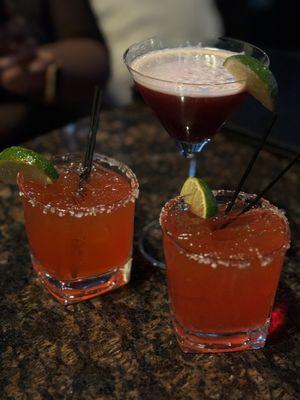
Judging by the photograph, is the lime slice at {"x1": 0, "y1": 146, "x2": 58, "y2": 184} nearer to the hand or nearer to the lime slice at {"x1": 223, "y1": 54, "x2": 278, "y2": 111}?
the lime slice at {"x1": 223, "y1": 54, "x2": 278, "y2": 111}

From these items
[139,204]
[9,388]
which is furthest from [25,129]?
[9,388]

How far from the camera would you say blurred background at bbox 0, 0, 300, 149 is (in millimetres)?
2100

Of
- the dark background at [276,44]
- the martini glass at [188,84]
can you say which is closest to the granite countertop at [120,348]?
the martini glass at [188,84]

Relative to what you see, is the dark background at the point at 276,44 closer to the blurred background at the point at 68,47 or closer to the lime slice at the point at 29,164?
the blurred background at the point at 68,47

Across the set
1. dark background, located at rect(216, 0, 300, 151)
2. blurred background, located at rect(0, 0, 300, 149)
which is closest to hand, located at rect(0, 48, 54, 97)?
blurred background, located at rect(0, 0, 300, 149)

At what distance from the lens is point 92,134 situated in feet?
2.84

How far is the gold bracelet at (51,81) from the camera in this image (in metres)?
2.15

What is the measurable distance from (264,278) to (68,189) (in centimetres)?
33

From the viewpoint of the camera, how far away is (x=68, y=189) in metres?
0.87

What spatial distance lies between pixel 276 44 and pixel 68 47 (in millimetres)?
1664

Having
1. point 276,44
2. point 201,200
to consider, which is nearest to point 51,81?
point 201,200

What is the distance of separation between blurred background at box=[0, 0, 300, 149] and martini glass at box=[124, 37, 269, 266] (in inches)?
37.7

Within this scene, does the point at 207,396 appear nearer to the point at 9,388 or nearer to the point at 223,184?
the point at 9,388

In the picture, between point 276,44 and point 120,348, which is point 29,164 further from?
point 276,44
